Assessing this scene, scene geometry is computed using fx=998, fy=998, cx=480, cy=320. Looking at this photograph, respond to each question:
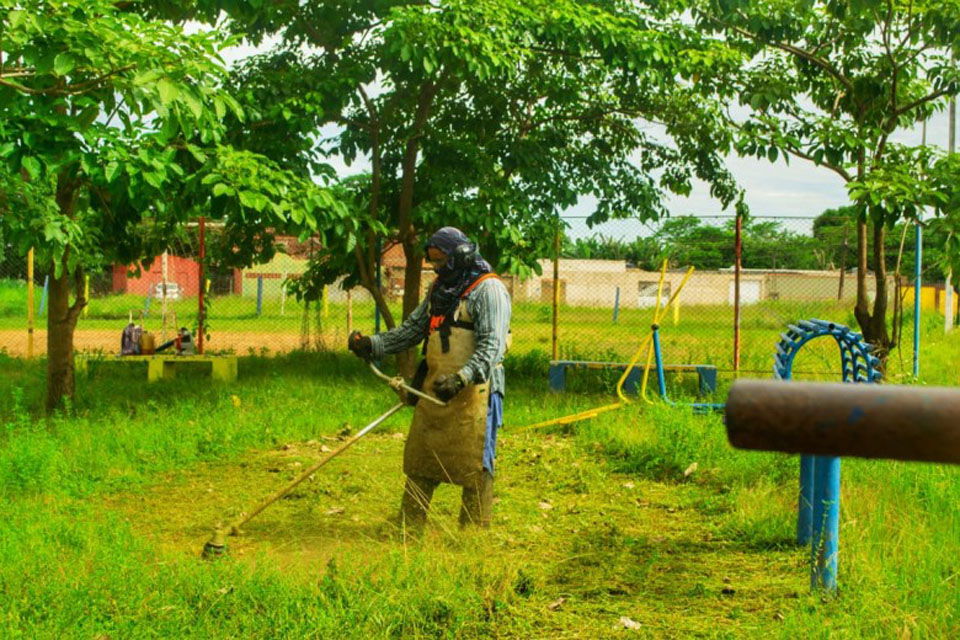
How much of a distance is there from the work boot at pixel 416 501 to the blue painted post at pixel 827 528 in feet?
6.96

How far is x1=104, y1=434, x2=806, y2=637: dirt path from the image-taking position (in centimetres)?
449

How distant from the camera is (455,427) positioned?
5.55 meters

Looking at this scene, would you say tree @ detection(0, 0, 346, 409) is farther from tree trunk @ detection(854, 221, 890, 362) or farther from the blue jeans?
tree trunk @ detection(854, 221, 890, 362)

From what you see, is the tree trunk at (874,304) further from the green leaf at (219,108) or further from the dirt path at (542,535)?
the green leaf at (219,108)

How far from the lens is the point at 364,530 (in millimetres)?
5926

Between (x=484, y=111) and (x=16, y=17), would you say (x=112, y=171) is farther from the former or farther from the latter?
(x=484, y=111)

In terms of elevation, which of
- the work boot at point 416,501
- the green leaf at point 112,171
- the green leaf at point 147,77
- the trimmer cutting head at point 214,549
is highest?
the green leaf at point 147,77

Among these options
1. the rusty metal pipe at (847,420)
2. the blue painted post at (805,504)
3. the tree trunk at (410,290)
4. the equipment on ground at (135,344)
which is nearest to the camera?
A: the rusty metal pipe at (847,420)

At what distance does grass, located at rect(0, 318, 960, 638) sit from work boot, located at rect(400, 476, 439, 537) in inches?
6.1

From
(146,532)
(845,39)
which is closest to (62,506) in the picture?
(146,532)

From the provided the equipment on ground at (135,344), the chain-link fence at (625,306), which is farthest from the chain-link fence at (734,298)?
the equipment on ground at (135,344)

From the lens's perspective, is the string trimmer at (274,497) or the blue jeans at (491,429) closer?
the string trimmer at (274,497)

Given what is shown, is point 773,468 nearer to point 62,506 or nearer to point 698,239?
point 62,506

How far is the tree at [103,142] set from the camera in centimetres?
548
